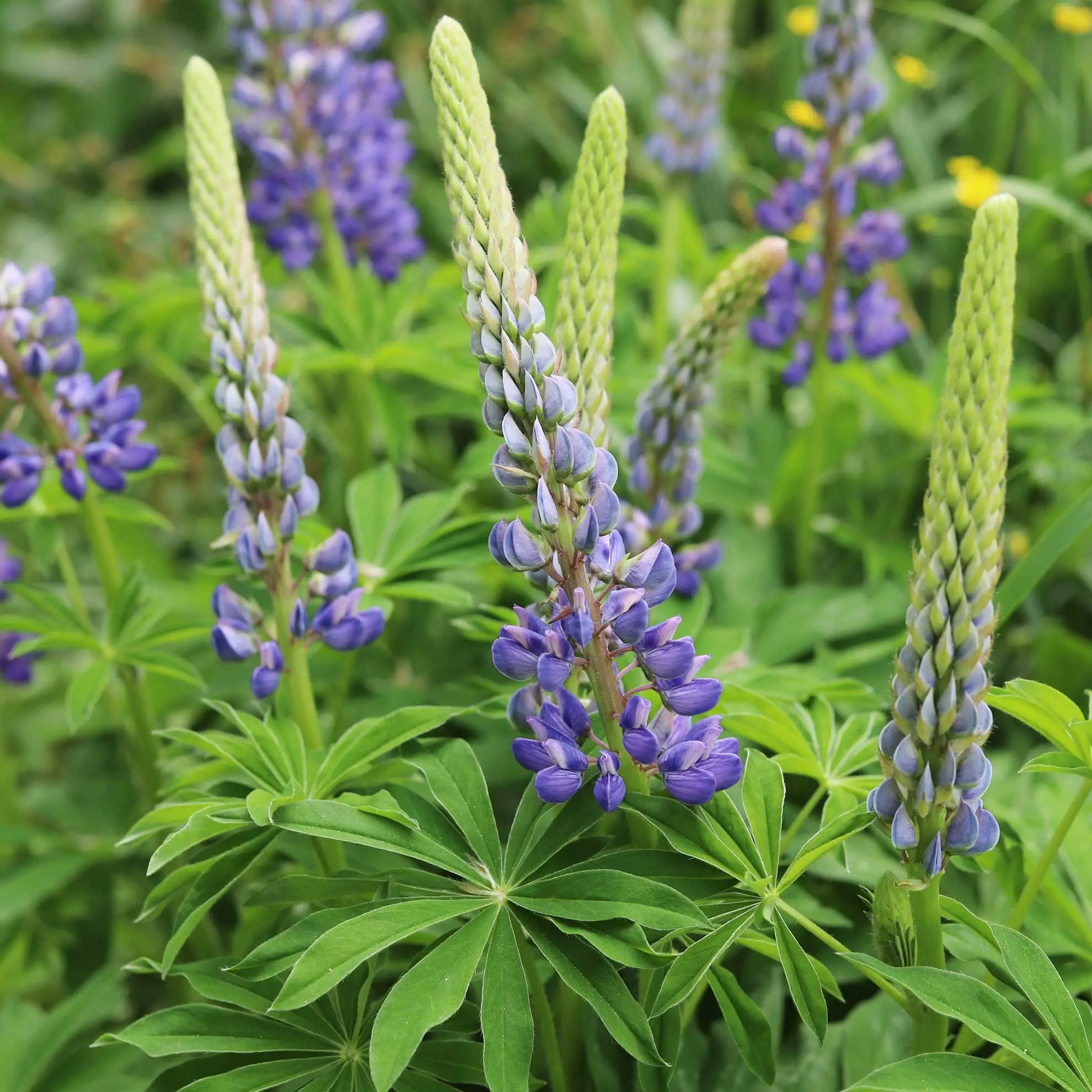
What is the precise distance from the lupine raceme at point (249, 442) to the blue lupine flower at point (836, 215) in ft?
4.25

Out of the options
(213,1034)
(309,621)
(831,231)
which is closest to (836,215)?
(831,231)

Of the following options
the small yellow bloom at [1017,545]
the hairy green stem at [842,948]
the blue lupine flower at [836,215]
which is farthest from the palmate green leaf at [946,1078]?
the small yellow bloom at [1017,545]

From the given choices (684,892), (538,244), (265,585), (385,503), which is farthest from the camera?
(538,244)

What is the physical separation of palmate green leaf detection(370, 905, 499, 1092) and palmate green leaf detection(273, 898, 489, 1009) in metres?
0.04

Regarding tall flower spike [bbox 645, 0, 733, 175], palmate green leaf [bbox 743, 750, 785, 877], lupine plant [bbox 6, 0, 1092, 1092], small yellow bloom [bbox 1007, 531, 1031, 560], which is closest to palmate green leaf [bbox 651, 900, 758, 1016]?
lupine plant [bbox 6, 0, 1092, 1092]

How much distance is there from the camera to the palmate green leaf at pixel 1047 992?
139 cm

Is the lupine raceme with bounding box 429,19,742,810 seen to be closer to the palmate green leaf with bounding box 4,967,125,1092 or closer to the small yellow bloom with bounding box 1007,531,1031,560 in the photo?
the palmate green leaf with bounding box 4,967,125,1092

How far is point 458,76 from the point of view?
53.0 inches

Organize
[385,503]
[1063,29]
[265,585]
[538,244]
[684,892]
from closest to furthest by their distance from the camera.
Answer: [684,892], [265,585], [385,503], [538,244], [1063,29]

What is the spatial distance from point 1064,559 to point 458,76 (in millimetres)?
2203

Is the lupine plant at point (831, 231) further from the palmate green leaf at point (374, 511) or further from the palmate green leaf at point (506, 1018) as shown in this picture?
the palmate green leaf at point (506, 1018)

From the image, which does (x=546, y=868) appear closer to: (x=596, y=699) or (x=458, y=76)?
(x=596, y=699)

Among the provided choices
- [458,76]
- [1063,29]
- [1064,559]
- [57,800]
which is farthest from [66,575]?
[1063,29]

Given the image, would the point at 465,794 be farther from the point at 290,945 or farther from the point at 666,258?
the point at 666,258
